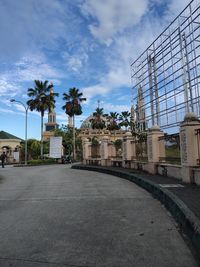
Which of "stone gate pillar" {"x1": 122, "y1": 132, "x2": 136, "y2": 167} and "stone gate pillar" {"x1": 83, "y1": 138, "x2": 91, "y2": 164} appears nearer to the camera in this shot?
"stone gate pillar" {"x1": 122, "y1": 132, "x2": 136, "y2": 167}

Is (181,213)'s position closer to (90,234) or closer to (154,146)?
(90,234)

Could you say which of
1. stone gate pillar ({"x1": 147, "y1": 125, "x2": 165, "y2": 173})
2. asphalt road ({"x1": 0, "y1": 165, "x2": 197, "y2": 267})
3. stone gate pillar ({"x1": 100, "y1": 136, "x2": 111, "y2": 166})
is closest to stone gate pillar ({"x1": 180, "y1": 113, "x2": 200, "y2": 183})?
asphalt road ({"x1": 0, "y1": 165, "x2": 197, "y2": 267})

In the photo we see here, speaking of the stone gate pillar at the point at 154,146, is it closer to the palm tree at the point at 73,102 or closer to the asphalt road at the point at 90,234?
the asphalt road at the point at 90,234

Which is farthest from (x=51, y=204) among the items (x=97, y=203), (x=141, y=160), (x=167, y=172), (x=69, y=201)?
(x=141, y=160)

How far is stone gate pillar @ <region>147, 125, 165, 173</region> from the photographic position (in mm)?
13845

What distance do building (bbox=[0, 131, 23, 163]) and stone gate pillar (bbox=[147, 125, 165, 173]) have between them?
44.4 m

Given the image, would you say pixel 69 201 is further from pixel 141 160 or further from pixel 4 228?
pixel 141 160

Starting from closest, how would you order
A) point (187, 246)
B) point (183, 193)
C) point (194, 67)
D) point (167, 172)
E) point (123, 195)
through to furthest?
point (187, 246), point (183, 193), point (123, 195), point (167, 172), point (194, 67)

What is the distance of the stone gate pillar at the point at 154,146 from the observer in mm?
13845

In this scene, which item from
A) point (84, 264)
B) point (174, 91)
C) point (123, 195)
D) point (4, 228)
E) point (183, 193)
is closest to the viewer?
point (84, 264)

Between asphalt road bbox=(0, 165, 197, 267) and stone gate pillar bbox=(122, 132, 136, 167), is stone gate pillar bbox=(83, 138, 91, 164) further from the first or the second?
asphalt road bbox=(0, 165, 197, 267)

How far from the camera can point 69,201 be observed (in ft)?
30.3

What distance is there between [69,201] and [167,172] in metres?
5.29

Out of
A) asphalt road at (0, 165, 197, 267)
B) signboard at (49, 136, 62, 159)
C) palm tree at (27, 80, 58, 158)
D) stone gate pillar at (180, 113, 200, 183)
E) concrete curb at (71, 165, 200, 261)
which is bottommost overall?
asphalt road at (0, 165, 197, 267)
